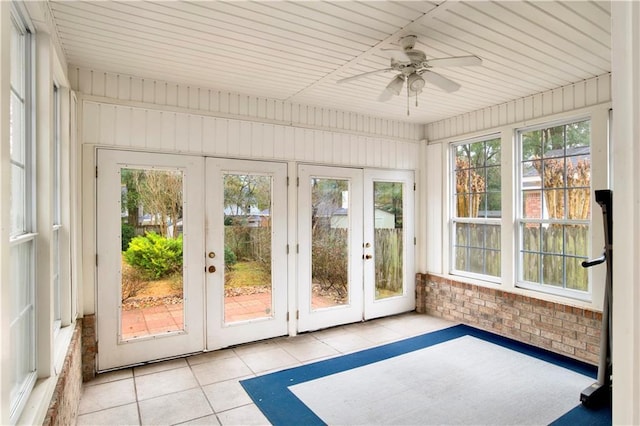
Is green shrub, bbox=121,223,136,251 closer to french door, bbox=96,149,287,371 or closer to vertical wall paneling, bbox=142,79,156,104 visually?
french door, bbox=96,149,287,371

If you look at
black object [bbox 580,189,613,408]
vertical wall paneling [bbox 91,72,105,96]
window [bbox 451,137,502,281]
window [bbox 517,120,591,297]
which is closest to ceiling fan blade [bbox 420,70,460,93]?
black object [bbox 580,189,613,408]

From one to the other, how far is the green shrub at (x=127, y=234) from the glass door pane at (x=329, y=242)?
2.05m

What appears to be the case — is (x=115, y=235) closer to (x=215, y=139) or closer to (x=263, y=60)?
(x=215, y=139)

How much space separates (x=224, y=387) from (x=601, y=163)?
418 cm

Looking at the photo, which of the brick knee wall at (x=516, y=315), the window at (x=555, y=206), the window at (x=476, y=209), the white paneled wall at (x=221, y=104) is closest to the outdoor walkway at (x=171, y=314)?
the white paneled wall at (x=221, y=104)

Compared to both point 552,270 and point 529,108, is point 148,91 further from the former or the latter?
point 552,270

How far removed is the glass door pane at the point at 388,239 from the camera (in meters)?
5.24

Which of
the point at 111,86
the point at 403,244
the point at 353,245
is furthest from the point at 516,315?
Answer: the point at 111,86

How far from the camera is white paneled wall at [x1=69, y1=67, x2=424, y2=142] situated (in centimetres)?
350

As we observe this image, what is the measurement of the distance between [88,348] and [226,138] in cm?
247

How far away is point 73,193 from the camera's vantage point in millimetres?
3246

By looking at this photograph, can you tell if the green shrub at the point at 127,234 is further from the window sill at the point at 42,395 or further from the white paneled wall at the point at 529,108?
the white paneled wall at the point at 529,108

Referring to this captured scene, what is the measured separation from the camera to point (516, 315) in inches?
173

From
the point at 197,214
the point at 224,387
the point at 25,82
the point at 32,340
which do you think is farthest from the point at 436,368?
the point at 25,82
